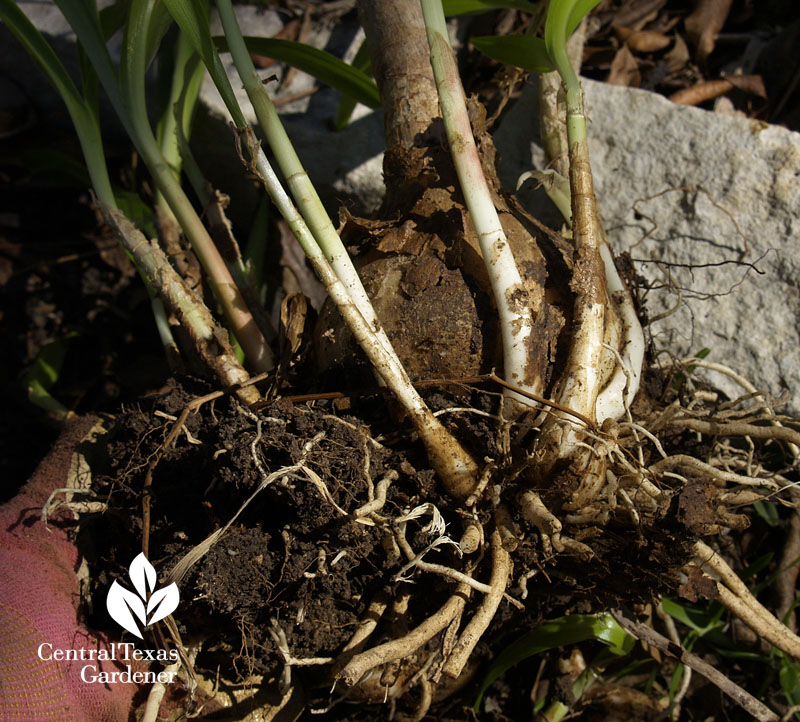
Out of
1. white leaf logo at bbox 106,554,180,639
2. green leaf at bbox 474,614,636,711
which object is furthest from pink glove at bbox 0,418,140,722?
green leaf at bbox 474,614,636,711

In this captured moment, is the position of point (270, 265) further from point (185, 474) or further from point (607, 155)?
point (607, 155)

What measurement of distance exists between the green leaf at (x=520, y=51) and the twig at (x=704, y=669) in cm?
103

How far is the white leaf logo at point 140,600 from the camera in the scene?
0.91 m

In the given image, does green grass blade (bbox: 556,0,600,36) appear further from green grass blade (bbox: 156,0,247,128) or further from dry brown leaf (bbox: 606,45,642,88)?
dry brown leaf (bbox: 606,45,642,88)

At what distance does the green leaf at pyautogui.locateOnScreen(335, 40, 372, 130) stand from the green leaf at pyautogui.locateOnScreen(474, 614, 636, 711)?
1.19 m

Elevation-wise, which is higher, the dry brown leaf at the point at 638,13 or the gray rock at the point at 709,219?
the dry brown leaf at the point at 638,13

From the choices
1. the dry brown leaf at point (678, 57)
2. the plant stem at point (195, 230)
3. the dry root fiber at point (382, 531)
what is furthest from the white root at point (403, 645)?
the dry brown leaf at point (678, 57)

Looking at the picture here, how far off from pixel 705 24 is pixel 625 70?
0.29 meters

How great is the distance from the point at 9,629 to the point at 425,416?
66cm

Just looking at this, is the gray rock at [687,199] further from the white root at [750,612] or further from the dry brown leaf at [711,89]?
the white root at [750,612]

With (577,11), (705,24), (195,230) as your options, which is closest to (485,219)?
(577,11)

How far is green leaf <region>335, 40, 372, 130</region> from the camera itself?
55.8 inches

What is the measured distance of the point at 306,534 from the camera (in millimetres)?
904

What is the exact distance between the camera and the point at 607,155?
1.49m
